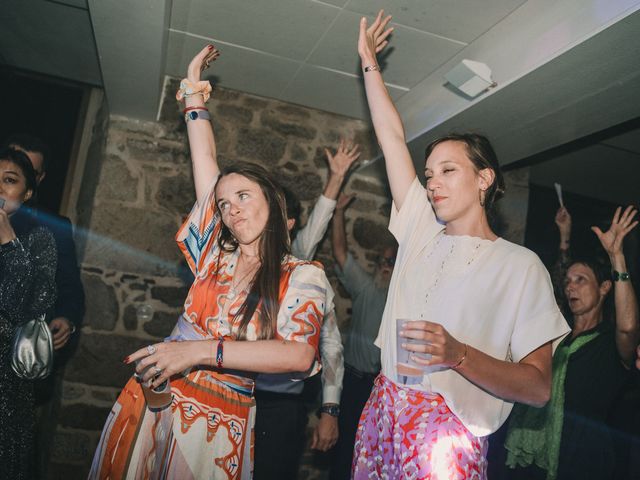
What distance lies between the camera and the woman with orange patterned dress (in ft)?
4.01

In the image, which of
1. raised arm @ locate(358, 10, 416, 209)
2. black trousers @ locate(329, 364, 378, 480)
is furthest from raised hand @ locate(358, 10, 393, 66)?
black trousers @ locate(329, 364, 378, 480)

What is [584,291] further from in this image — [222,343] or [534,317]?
[222,343]

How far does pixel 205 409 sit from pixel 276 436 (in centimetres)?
97

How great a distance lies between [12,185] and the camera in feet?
7.41

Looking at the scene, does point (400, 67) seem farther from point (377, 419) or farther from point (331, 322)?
point (377, 419)

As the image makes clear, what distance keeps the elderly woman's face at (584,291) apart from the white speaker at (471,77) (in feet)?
4.15

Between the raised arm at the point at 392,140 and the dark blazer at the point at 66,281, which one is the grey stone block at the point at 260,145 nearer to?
the dark blazer at the point at 66,281

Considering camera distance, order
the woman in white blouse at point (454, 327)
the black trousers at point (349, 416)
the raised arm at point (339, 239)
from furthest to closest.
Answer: the raised arm at point (339, 239)
the black trousers at point (349, 416)
the woman in white blouse at point (454, 327)

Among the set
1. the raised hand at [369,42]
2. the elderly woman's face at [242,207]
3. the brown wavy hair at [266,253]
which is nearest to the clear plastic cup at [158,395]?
the brown wavy hair at [266,253]

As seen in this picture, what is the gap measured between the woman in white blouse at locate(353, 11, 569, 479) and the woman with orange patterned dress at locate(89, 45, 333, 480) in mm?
280

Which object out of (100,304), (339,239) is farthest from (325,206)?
(100,304)

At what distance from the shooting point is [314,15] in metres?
2.63

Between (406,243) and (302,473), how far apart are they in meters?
2.71

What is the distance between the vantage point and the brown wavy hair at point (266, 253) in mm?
1348
